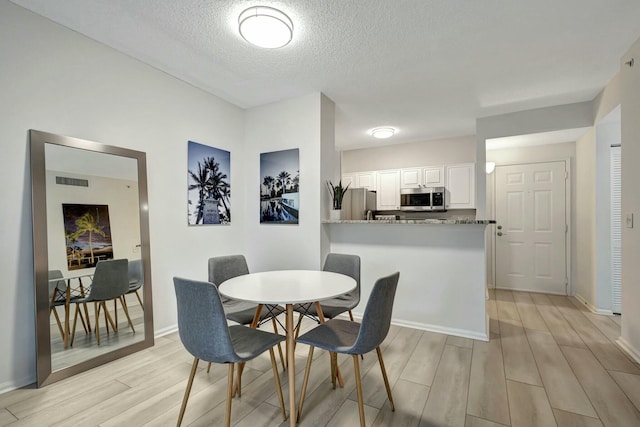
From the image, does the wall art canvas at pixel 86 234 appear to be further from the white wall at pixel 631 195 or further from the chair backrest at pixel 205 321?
the white wall at pixel 631 195

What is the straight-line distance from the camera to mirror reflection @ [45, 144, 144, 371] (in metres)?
2.07

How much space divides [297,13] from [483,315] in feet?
9.72

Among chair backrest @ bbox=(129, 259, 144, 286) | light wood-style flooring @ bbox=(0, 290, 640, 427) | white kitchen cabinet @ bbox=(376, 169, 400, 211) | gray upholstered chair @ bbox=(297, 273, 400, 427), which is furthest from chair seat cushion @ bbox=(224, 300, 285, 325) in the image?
white kitchen cabinet @ bbox=(376, 169, 400, 211)

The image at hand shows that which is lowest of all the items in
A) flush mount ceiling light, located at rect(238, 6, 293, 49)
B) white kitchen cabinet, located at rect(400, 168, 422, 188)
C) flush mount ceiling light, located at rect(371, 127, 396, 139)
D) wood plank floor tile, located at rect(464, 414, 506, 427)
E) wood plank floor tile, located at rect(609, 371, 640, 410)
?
wood plank floor tile, located at rect(609, 371, 640, 410)

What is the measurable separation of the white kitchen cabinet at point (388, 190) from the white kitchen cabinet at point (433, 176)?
17.3 inches

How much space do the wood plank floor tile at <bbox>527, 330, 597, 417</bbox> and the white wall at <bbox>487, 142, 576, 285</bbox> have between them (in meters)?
2.15

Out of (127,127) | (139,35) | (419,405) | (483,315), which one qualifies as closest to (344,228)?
(483,315)

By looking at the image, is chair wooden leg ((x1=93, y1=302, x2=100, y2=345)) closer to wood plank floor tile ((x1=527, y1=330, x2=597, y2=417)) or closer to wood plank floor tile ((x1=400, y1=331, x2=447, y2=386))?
wood plank floor tile ((x1=400, y1=331, x2=447, y2=386))

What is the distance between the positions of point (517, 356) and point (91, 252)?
3456 millimetres

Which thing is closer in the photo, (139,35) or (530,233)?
(139,35)

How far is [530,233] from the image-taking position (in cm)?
454

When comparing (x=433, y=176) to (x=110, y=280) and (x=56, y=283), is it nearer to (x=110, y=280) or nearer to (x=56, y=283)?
(x=110, y=280)

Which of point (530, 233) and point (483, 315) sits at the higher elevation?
point (530, 233)

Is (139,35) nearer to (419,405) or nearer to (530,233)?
(419,405)
